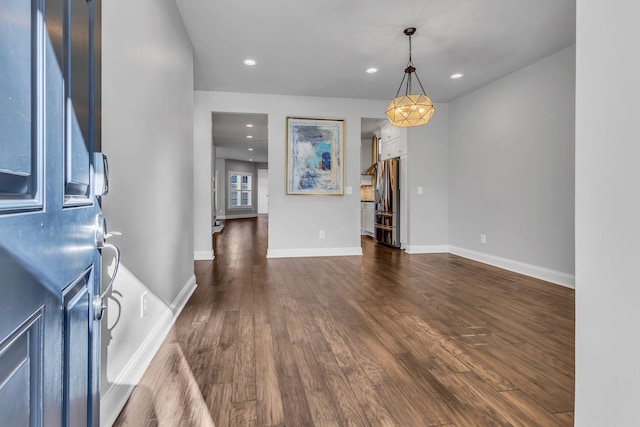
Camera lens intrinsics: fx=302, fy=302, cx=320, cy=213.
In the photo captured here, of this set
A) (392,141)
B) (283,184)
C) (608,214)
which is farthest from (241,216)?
(608,214)

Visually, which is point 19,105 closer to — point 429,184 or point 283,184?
point 283,184

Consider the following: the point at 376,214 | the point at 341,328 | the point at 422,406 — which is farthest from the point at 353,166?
the point at 422,406

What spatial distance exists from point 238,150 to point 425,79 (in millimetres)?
7558

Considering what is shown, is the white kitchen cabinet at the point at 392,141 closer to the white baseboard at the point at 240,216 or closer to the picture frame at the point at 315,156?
the picture frame at the point at 315,156

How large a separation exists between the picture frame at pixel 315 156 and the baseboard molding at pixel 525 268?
7.44ft

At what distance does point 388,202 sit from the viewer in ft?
18.8

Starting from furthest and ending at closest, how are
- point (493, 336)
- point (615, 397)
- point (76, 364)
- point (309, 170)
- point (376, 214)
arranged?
1. point (376, 214)
2. point (309, 170)
3. point (493, 336)
4. point (76, 364)
5. point (615, 397)

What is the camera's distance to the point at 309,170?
4.91m

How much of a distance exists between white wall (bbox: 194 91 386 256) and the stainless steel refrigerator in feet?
2.87

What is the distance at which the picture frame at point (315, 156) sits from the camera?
4.87 m

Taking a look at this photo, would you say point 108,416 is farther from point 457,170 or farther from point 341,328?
point 457,170

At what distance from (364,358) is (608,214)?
1.46 meters

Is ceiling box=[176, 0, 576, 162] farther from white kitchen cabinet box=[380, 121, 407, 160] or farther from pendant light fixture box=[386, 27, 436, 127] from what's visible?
white kitchen cabinet box=[380, 121, 407, 160]

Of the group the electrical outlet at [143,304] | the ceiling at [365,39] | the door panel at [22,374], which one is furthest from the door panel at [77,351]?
the ceiling at [365,39]
